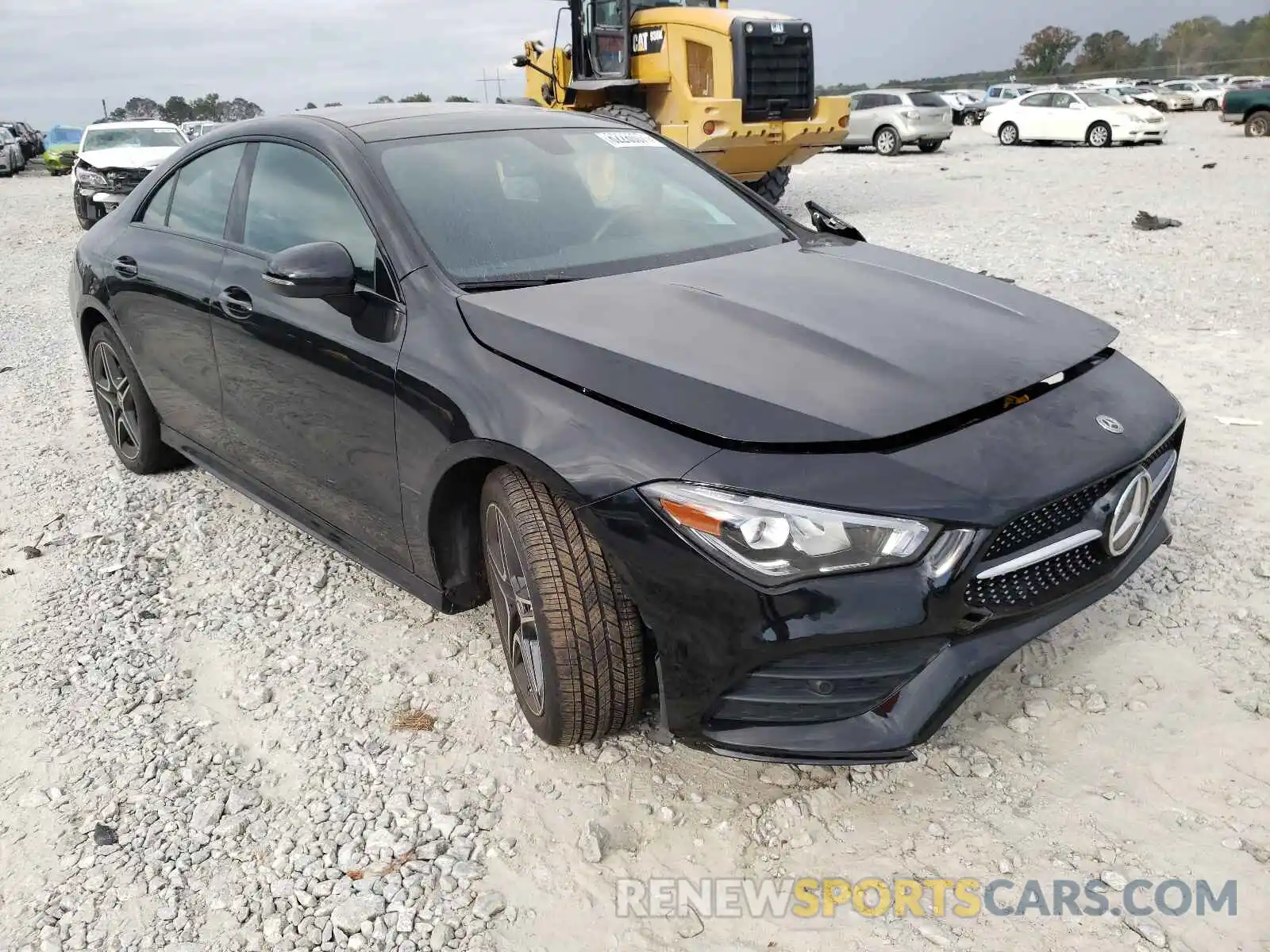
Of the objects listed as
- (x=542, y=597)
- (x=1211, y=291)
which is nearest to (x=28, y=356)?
(x=542, y=597)

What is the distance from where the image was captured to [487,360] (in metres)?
2.49

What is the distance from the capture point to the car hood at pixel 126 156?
46.7ft

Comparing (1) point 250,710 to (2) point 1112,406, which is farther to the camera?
(1) point 250,710

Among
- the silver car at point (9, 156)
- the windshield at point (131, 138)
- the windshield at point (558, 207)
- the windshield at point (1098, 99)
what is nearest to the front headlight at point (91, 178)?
the windshield at point (131, 138)

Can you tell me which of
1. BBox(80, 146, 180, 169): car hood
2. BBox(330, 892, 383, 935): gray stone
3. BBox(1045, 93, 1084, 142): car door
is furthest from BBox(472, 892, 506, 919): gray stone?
BBox(1045, 93, 1084, 142): car door

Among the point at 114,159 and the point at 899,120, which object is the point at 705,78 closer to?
the point at 114,159

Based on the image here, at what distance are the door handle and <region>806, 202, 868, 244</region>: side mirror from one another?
200cm

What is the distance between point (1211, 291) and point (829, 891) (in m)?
6.53

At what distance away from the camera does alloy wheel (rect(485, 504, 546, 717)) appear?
Result: 2.53 metres

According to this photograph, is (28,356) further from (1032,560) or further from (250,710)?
(1032,560)

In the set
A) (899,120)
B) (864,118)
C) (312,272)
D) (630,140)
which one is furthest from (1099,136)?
(312,272)

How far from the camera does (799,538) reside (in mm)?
2014

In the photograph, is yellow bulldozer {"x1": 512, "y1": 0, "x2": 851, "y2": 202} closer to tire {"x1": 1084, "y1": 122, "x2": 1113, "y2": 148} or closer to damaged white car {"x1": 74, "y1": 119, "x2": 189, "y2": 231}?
damaged white car {"x1": 74, "y1": 119, "x2": 189, "y2": 231}

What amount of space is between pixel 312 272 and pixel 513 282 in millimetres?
540
